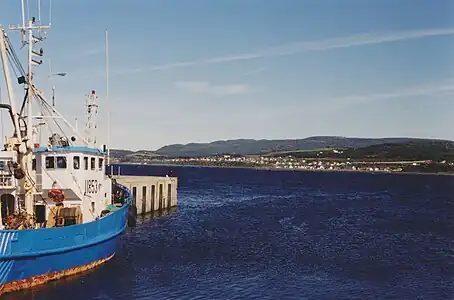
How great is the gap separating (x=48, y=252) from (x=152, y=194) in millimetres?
36393

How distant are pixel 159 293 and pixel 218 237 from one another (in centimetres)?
1779

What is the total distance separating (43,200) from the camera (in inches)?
1118

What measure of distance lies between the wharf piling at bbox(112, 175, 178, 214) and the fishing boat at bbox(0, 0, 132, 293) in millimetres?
23218

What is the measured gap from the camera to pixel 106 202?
1358 inches

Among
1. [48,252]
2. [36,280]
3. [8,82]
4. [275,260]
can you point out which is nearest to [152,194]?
[275,260]

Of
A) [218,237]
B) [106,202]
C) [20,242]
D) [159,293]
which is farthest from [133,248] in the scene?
[20,242]

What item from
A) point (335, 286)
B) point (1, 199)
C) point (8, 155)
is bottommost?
point (335, 286)

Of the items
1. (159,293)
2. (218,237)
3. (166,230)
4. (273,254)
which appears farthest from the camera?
(166,230)

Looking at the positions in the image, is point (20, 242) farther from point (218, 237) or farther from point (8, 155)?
point (218, 237)

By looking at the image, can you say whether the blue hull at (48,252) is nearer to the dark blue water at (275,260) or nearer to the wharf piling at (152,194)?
the dark blue water at (275,260)

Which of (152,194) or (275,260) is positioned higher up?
(152,194)

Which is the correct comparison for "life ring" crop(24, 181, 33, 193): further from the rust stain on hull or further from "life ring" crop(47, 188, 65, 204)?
the rust stain on hull

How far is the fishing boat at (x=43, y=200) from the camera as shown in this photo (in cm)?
2422

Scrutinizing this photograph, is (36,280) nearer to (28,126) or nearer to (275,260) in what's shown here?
(28,126)
